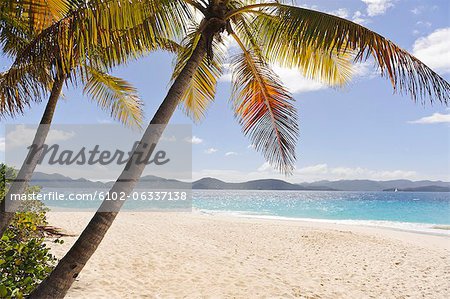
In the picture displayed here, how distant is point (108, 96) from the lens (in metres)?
8.60

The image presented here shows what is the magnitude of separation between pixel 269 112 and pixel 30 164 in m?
4.01

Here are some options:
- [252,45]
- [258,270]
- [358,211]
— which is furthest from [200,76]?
[358,211]

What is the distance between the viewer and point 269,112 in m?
6.10

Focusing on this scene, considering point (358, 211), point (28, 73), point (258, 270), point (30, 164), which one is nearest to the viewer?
point (28, 73)

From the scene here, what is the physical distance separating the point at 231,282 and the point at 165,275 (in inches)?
53.4

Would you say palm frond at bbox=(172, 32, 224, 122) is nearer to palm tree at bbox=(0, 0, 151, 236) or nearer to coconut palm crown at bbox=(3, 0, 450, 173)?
coconut palm crown at bbox=(3, 0, 450, 173)

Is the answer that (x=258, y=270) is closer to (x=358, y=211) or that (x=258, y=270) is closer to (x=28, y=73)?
(x=28, y=73)

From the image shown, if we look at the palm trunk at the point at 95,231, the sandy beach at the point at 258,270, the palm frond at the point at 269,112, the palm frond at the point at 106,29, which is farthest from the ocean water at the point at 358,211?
the palm trunk at the point at 95,231

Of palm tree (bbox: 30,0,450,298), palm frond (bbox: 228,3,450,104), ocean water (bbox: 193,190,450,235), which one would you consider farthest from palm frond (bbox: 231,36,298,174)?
ocean water (bbox: 193,190,450,235)

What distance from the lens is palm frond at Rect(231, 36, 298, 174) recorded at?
6.02m

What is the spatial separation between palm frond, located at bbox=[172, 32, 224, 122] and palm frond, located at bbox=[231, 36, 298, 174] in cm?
50

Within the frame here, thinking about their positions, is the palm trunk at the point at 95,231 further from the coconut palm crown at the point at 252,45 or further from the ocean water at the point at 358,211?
the ocean water at the point at 358,211

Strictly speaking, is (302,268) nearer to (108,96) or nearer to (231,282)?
(231,282)

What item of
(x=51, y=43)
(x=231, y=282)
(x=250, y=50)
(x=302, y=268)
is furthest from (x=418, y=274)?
(x=51, y=43)
